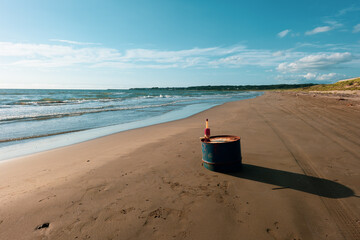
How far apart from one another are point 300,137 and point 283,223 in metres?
5.44

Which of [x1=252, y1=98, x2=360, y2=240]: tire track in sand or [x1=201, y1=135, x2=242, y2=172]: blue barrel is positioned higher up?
[x1=201, y1=135, x2=242, y2=172]: blue barrel

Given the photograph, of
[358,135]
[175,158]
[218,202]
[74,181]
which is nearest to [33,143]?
[74,181]

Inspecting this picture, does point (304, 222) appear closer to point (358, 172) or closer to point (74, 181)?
point (358, 172)

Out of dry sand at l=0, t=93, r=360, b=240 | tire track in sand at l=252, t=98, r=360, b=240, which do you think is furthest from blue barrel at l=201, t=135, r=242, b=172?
tire track in sand at l=252, t=98, r=360, b=240

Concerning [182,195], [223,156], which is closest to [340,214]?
[223,156]

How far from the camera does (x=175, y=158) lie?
19.0 feet

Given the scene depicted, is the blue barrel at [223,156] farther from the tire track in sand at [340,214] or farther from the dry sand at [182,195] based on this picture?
the tire track in sand at [340,214]

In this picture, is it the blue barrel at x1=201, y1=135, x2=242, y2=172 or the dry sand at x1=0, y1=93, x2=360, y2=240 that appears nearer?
the dry sand at x1=0, y1=93, x2=360, y2=240

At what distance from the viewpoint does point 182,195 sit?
381 cm

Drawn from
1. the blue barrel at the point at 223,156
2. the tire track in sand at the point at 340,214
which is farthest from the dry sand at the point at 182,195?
the blue barrel at the point at 223,156

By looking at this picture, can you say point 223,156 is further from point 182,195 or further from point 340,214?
point 340,214

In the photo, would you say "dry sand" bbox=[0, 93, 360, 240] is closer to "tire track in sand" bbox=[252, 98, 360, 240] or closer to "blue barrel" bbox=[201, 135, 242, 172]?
"tire track in sand" bbox=[252, 98, 360, 240]

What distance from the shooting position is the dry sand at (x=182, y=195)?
2.94 meters

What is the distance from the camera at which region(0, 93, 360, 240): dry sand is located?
2938 millimetres
